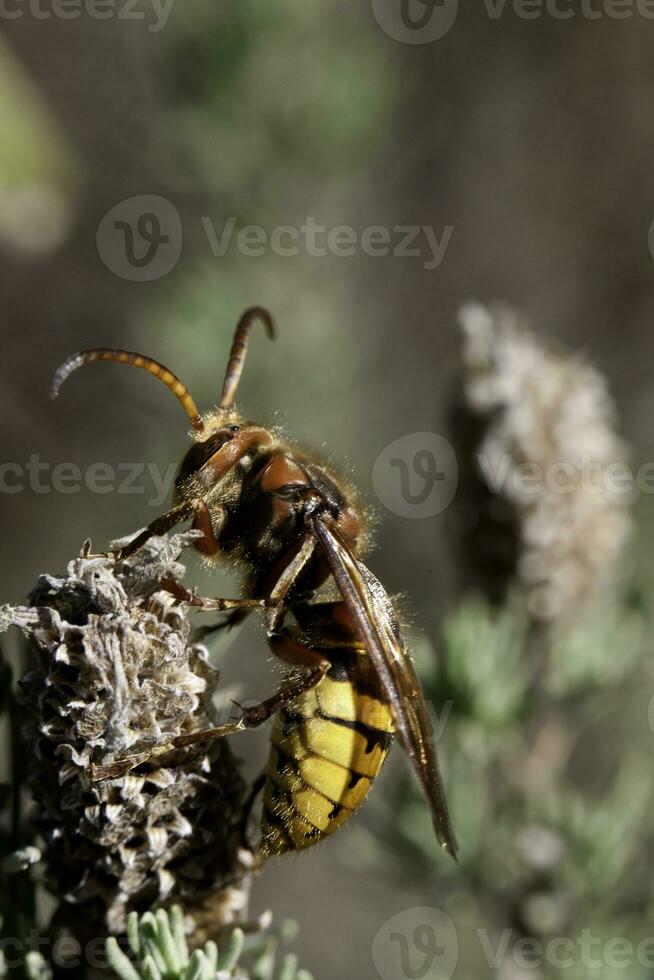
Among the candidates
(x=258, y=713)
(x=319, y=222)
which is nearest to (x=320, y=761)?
(x=258, y=713)

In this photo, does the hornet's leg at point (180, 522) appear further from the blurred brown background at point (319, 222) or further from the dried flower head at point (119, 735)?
the blurred brown background at point (319, 222)

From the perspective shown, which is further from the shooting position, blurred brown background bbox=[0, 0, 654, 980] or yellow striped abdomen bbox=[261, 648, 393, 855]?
blurred brown background bbox=[0, 0, 654, 980]

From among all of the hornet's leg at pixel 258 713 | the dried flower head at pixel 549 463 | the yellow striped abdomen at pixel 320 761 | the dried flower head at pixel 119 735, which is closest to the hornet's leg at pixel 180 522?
the dried flower head at pixel 119 735

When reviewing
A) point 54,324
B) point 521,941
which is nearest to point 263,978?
point 521,941

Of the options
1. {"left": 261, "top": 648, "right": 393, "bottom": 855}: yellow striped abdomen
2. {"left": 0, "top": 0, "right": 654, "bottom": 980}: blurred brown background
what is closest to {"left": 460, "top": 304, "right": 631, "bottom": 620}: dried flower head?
{"left": 0, "top": 0, "right": 654, "bottom": 980}: blurred brown background

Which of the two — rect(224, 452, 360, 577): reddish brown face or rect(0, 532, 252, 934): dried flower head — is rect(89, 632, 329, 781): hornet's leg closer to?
rect(0, 532, 252, 934): dried flower head

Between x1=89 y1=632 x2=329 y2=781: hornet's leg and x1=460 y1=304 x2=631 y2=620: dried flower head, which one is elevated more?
x1=460 y1=304 x2=631 y2=620: dried flower head
